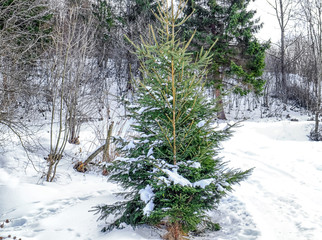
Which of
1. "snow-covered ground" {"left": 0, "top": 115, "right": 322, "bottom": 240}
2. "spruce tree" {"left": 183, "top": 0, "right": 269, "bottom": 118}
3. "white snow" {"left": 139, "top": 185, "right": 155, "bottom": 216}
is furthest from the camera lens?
"spruce tree" {"left": 183, "top": 0, "right": 269, "bottom": 118}

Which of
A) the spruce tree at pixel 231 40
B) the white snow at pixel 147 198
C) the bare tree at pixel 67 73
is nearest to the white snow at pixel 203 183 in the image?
the white snow at pixel 147 198

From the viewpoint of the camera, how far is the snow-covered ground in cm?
381

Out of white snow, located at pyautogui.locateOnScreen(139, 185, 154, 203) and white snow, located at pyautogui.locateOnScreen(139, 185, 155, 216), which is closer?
white snow, located at pyautogui.locateOnScreen(139, 185, 155, 216)

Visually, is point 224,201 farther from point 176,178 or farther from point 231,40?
point 231,40

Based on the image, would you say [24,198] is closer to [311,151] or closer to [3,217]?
[3,217]

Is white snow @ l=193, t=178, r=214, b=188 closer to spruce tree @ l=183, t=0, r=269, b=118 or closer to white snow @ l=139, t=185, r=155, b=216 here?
white snow @ l=139, t=185, r=155, b=216

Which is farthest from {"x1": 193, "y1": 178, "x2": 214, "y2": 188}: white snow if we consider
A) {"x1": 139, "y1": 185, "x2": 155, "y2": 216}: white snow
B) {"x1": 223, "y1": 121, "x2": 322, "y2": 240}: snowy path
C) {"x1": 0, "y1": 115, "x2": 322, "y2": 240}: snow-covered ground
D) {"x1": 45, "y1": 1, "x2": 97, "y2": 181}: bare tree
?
{"x1": 45, "y1": 1, "x2": 97, "y2": 181}: bare tree

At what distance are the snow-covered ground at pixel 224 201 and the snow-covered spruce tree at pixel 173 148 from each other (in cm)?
69

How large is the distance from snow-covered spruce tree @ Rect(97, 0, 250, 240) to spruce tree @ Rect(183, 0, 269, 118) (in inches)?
529

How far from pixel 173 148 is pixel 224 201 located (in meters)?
2.26

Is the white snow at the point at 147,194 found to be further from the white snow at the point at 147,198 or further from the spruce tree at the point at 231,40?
the spruce tree at the point at 231,40

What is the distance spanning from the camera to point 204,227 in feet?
13.5

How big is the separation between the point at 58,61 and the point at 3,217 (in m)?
3.58

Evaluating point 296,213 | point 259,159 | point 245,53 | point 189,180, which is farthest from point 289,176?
point 245,53
